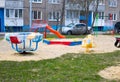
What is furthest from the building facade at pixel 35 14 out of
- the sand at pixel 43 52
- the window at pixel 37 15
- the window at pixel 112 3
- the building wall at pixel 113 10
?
the sand at pixel 43 52

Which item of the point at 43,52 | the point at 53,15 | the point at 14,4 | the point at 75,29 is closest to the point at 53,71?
the point at 43,52

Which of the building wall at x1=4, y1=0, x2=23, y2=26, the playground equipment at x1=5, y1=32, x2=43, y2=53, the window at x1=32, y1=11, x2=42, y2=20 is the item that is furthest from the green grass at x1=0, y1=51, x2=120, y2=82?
the window at x1=32, y1=11, x2=42, y2=20

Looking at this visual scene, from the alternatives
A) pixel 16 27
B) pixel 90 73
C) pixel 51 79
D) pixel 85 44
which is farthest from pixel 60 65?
pixel 16 27

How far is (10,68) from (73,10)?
5282 centimetres

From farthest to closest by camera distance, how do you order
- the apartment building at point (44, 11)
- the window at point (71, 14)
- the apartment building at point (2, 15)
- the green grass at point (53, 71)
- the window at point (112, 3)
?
1. the window at point (112, 3)
2. the window at point (71, 14)
3. the apartment building at point (44, 11)
4. the apartment building at point (2, 15)
5. the green grass at point (53, 71)

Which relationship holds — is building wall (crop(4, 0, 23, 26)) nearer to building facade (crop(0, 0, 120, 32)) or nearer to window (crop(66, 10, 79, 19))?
building facade (crop(0, 0, 120, 32))

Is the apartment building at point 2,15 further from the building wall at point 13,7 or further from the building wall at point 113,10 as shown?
the building wall at point 113,10

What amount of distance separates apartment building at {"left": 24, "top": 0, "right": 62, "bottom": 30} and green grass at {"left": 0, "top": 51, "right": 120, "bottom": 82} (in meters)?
45.1

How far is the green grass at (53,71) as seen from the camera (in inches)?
366

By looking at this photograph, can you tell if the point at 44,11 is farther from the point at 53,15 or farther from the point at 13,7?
the point at 13,7

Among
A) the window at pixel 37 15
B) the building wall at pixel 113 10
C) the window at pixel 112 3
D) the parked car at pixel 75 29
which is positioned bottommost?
the parked car at pixel 75 29

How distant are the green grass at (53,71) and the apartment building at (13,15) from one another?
140 feet

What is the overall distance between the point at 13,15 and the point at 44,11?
6386mm

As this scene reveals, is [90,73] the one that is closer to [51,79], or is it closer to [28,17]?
[51,79]
